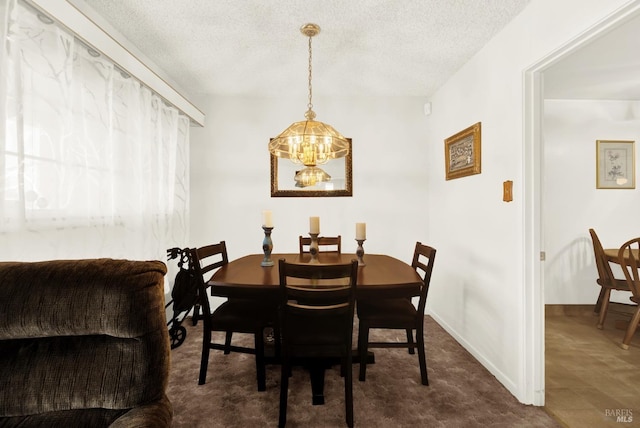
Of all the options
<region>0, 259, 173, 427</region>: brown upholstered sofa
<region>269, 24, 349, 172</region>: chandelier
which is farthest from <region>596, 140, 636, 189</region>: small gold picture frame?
<region>0, 259, 173, 427</region>: brown upholstered sofa

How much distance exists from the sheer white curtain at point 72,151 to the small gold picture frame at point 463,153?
8.96 feet

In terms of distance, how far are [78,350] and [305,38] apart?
90.3 inches

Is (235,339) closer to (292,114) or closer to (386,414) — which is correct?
(386,414)

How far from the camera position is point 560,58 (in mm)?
1550

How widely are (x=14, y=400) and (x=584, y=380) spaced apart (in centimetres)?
309

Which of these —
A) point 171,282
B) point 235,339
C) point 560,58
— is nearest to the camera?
point 560,58

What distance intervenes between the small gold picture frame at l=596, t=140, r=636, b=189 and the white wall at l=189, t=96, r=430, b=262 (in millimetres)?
Answer: 1974

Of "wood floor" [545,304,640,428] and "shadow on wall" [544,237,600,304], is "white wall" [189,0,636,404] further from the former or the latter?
"shadow on wall" [544,237,600,304]

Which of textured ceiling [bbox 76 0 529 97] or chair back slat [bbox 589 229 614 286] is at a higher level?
textured ceiling [bbox 76 0 529 97]

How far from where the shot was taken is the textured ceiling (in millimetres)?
1760

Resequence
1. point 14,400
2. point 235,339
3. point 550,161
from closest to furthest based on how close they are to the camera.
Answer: point 14,400, point 235,339, point 550,161

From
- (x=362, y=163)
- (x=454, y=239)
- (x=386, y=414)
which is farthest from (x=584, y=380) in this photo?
(x=362, y=163)

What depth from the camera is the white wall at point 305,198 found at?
3.14 m

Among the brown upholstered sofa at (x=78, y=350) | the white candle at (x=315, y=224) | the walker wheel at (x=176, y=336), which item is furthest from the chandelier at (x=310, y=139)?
the walker wheel at (x=176, y=336)
